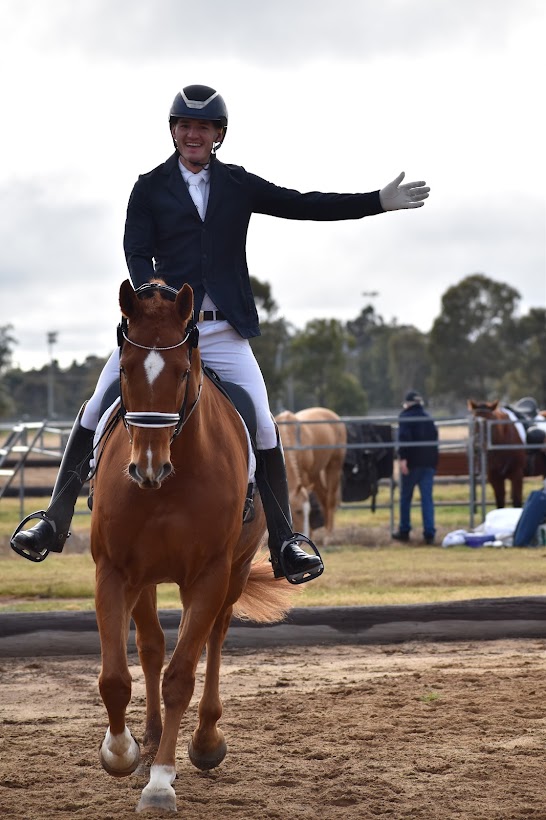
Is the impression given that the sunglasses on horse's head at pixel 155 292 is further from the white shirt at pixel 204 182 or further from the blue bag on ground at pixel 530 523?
the blue bag on ground at pixel 530 523

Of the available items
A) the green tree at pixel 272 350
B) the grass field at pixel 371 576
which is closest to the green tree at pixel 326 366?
the green tree at pixel 272 350

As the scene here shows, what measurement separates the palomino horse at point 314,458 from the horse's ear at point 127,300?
13.2 metres

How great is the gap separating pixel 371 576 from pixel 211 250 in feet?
26.3

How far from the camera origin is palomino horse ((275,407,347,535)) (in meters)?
18.7

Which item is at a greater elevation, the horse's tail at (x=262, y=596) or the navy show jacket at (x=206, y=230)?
the navy show jacket at (x=206, y=230)

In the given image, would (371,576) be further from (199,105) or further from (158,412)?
(158,412)

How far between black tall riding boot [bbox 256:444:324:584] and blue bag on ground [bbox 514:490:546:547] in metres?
10.7

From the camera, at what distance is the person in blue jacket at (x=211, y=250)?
20.3ft

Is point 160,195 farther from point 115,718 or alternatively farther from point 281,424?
point 281,424

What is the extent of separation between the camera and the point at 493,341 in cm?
6938

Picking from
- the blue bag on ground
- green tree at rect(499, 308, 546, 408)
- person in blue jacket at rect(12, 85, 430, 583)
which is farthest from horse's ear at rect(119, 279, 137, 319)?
green tree at rect(499, 308, 546, 408)

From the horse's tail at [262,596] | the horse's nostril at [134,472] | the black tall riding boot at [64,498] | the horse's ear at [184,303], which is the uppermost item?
the horse's ear at [184,303]

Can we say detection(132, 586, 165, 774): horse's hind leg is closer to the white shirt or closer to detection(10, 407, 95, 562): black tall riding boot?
detection(10, 407, 95, 562): black tall riding boot

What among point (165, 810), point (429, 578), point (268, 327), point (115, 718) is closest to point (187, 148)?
point (115, 718)
